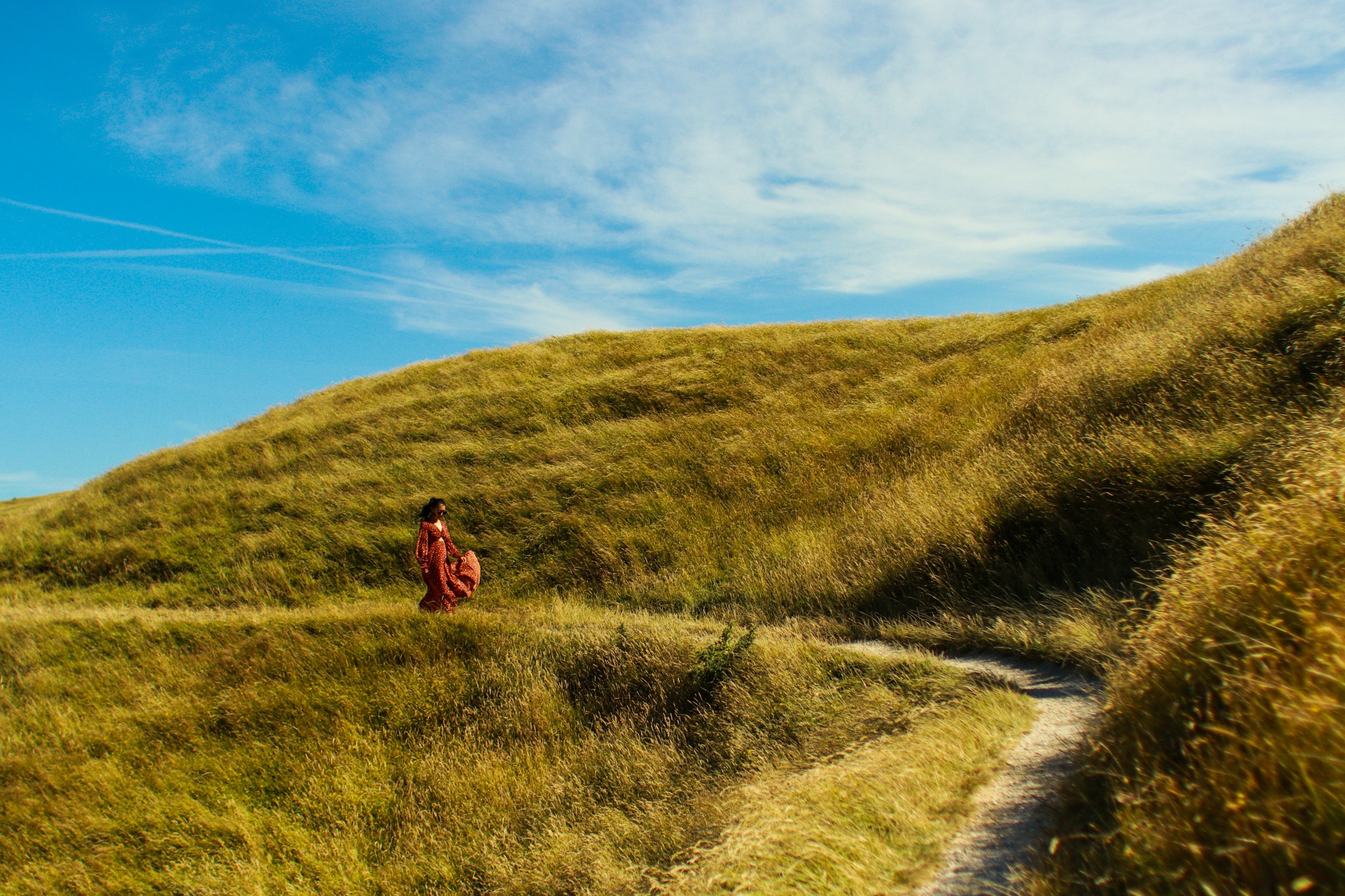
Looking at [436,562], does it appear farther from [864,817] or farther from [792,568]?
[864,817]

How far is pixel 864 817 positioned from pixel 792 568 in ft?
21.7

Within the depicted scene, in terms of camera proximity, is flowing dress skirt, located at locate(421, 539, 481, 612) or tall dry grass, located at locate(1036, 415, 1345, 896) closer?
tall dry grass, located at locate(1036, 415, 1345, 896)

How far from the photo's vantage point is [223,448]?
23203 mm

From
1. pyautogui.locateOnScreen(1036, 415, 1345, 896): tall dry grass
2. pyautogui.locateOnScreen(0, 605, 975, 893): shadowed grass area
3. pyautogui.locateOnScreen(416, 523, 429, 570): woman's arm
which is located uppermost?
pyautogui.locateOnScreen(416, 523, 429, 570): woman's arm

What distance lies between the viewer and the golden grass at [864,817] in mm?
4262

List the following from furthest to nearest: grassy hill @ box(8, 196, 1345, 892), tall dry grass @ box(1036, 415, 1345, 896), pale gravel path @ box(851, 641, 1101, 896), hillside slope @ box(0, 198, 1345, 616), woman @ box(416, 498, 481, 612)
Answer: woman @ box(416, 498, 481, 612)
hillside slope @ box(0, 198, 1345, 616)
pale gravel path @ box(851, 641, 1101, 896)
grassy hill @ box(8, 196, 1345, 892)
tall dry grass @ box(1036, 415, 1345, 896)

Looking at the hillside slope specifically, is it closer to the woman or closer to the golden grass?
the woman

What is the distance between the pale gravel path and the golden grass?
11 cm

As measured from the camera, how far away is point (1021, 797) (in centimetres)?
441

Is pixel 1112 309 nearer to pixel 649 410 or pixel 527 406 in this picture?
pixel 649 410

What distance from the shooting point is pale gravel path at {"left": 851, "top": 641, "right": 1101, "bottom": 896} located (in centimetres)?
378

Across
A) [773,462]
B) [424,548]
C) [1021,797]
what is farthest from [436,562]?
[1021,797]

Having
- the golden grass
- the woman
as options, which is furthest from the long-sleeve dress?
the golden grass

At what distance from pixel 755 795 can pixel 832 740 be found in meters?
1.19
